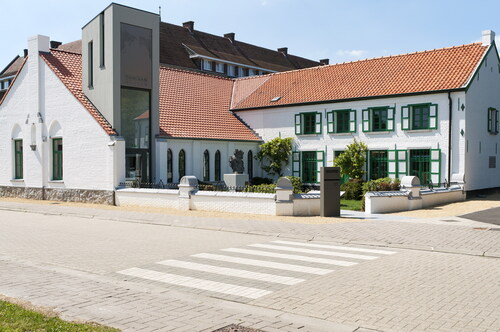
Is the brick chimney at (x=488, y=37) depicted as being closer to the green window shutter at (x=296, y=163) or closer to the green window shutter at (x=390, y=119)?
the green window shutter at (x=390, y=119)

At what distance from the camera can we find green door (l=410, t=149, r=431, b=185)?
2728 centimetres

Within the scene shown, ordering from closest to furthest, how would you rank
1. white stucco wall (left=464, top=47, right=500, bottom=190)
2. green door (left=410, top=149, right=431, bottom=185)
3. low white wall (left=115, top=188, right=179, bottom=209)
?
low white wall (left=115, top=188, right=179, bottom=209) → white stucco wall (left=464, top=47, right=500, bottom=190) → green door (left=410, top=149, right=431, bottom=185)

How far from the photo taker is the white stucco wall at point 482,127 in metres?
26.8

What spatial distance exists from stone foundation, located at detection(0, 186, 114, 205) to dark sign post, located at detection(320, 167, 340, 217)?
1090 cm

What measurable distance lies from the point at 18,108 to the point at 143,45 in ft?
31.5

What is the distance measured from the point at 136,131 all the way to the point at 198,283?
18.8 meters

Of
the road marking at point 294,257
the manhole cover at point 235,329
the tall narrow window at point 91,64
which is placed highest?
the tall narrow window at point 91,64

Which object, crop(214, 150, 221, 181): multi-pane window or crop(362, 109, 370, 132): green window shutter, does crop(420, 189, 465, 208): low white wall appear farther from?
crop(214, 150, 221, 181): multi-pane window

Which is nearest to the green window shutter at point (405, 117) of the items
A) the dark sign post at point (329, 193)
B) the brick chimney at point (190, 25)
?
the dark sign post at point (329, 193)

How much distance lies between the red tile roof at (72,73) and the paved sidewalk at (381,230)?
23.0ft

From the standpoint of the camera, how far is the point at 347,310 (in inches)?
254

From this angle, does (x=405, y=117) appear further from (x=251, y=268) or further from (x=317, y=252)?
(x=251, y=268)

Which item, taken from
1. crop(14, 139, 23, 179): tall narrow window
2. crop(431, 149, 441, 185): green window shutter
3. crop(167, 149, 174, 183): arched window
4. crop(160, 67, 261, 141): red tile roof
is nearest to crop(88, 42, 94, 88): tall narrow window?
crop(160, 67, 261, 141): red tile roof

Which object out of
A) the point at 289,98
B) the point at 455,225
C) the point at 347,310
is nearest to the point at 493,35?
the point at 289,98
